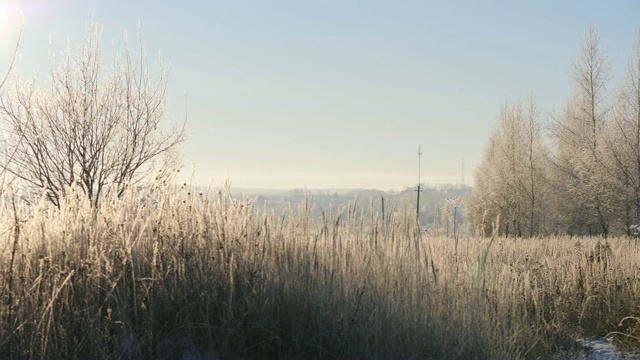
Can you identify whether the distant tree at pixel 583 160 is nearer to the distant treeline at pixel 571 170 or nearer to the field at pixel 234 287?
the distant treeline at pixel 571 170

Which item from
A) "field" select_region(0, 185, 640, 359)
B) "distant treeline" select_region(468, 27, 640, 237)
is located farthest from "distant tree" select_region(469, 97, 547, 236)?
"field" select_region(0, 185, 640, 359)

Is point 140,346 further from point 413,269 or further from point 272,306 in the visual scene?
point 413,269

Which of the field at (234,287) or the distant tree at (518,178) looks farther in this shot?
the distant tree at (518,178)

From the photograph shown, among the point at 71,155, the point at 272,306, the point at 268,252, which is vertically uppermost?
the point at 71,155

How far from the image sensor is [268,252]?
5.16 meters

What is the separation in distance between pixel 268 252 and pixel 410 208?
5.39ft

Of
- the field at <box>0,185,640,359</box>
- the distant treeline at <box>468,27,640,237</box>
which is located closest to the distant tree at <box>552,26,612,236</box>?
the distant treeline at <box>468,27,640,237</box>

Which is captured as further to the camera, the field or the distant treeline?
the distant treeline

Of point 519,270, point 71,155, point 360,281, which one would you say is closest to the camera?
point 360,281

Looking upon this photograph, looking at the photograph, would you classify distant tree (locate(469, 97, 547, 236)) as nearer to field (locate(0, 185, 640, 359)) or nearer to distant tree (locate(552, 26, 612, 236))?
distant tree (locate(552, 26, 612, 236))

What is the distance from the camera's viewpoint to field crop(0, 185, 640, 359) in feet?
14.4

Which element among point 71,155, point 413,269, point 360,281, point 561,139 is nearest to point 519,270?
point 413,269

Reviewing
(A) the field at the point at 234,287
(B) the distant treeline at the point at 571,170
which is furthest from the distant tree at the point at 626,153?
(A) the field at the point at 234,287

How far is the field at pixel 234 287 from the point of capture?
14.4ft
